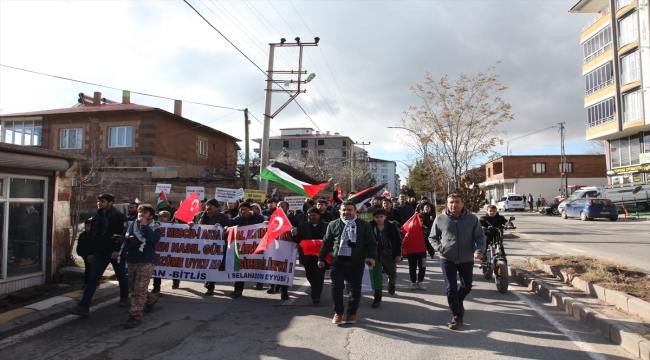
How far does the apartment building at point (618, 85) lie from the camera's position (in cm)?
3347

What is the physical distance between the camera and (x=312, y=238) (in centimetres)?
767

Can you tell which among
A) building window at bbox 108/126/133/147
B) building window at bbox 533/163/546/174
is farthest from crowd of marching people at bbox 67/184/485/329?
building window at bbox 533/163/546/174

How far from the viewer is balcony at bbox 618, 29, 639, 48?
3328cm

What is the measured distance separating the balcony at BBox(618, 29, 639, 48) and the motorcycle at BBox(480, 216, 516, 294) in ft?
110

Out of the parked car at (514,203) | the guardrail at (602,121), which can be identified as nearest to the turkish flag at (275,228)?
the guardrail at (602,121)

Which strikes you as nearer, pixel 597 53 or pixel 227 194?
pixel 227 194

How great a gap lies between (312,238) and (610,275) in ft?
17.2

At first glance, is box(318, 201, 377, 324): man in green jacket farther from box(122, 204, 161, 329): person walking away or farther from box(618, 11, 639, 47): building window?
box(618, 11, 639, 47): building window

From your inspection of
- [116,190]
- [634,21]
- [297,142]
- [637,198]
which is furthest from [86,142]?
[297,142]

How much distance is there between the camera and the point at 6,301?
290 inches

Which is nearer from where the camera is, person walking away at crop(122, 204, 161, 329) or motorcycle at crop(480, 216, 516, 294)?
person walking away at crop(122, 204, 161, 329)

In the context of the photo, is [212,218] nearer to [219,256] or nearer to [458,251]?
[219,256]

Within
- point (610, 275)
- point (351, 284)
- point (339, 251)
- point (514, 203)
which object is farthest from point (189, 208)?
point (514, 203)

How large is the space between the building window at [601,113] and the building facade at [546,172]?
735 inches
